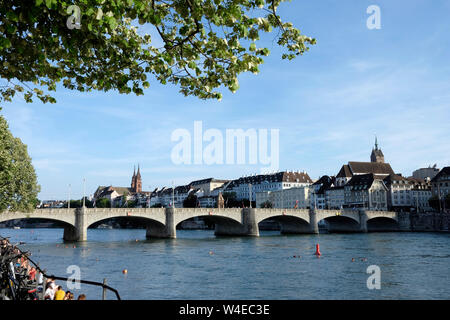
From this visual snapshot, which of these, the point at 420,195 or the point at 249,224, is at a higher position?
the point at 420,195

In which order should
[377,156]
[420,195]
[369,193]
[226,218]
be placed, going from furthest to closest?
1. [377,156]
2. [420,195]
3. [369,193]
4. [226,218]

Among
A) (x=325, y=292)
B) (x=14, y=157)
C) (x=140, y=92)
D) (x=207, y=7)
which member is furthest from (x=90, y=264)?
(x=207, y=7)

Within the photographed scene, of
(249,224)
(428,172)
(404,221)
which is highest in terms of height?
(428,172)

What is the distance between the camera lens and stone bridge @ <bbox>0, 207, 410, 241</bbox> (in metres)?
50.8

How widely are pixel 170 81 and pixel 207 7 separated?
6.66ft

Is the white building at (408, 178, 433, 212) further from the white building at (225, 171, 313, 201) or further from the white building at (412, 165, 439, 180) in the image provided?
the white building at (225, 171, 313, 201)

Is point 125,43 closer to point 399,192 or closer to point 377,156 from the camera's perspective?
point 399,192

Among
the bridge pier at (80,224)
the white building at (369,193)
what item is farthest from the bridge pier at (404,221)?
the bridge pier at (80,224)

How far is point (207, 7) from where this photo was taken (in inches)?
228

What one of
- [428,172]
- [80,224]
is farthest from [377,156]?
[80,224]

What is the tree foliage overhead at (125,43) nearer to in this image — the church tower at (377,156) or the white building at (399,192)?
the white building at (399,192)

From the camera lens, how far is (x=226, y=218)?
6381cm

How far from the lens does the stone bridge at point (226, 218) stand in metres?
50.8

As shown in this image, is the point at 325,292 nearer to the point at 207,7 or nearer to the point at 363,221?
the point at 207,7
